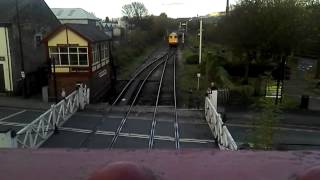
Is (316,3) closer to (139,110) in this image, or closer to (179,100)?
(179,100)

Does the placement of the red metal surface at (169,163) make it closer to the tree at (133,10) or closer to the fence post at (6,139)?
the fence post at (6,139)

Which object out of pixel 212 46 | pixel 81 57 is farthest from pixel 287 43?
pixel 212 46

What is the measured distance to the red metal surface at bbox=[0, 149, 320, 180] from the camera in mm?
1713

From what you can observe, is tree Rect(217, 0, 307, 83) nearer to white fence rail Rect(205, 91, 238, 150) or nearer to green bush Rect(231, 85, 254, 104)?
green bush Rect(231, 85, 254, 104)

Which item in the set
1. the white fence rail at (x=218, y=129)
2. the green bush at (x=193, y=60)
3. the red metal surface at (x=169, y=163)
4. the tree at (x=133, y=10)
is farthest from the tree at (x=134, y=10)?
the red metal surface at (x=169, y=163)

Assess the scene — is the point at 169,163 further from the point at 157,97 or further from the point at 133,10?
the point at 133,10

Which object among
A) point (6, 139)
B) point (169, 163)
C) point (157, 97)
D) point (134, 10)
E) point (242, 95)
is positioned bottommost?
point (157, 97)

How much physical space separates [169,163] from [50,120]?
1574 cm

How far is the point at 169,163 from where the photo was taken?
72.2 inches

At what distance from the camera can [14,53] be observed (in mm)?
27906

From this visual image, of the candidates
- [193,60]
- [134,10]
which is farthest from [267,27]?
[134,10]

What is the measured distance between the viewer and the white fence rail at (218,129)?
12.1 metres

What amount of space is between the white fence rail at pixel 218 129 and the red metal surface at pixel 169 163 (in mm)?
8867

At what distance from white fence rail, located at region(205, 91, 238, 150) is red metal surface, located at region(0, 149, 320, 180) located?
887cm
